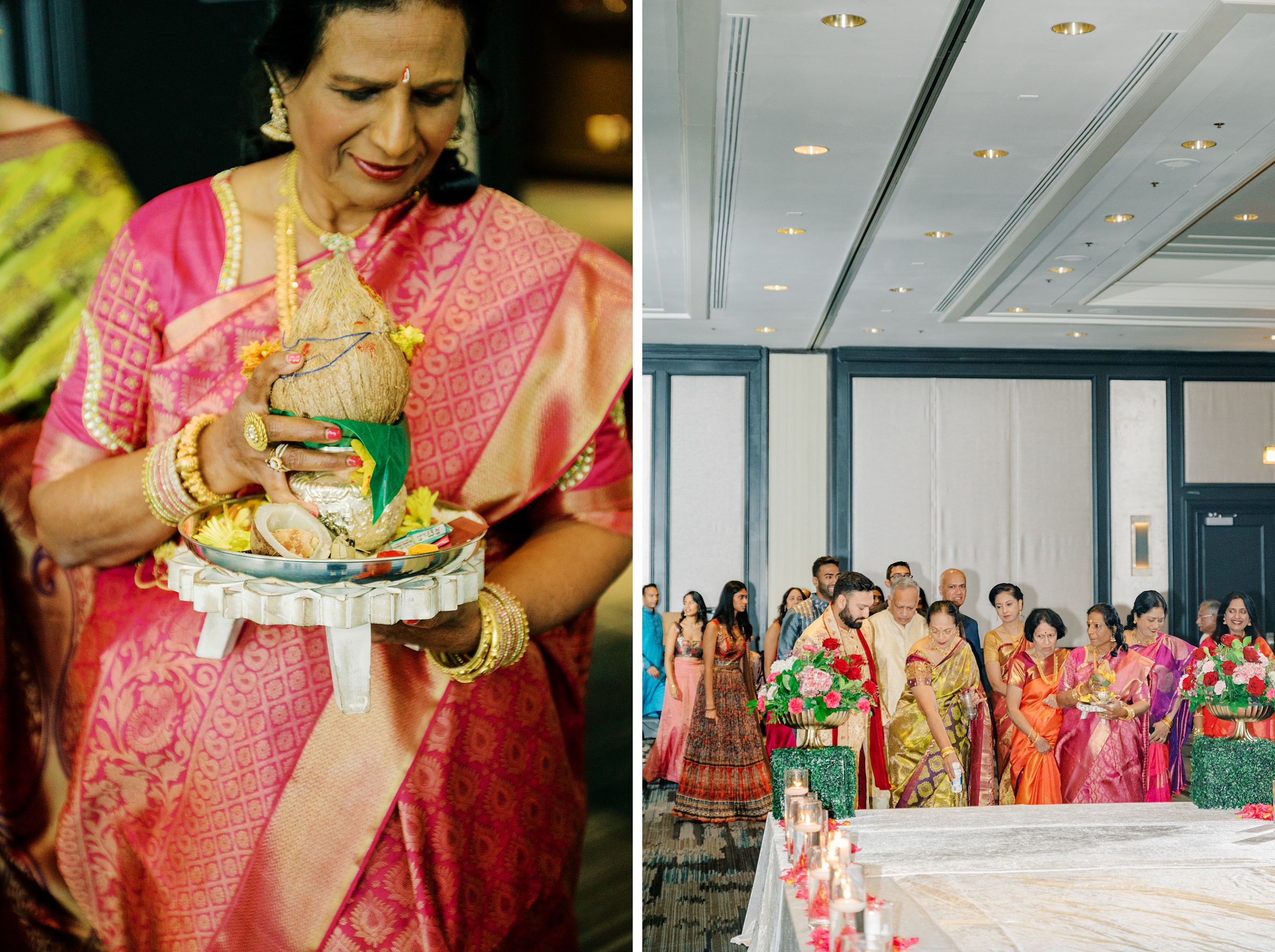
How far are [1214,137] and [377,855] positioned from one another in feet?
15.8

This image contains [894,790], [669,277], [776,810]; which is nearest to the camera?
[776,810]

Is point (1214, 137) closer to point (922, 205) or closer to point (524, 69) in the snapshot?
point (922, 205)

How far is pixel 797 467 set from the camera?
37.1ft

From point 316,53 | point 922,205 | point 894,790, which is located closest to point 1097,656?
point 894,790

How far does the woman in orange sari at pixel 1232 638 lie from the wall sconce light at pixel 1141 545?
101 inches

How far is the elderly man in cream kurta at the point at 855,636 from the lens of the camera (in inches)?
207

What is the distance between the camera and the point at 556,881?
2650 mm

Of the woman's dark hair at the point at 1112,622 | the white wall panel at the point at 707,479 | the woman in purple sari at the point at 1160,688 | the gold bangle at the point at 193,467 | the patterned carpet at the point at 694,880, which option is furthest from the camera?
the white wall panel at the point at 707,479

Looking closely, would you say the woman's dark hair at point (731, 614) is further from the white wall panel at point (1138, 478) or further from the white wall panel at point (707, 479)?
the white wall panel at point (1138, 478)

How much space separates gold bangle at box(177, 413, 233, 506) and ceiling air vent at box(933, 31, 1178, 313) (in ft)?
11.5

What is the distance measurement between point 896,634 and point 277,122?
180 inches

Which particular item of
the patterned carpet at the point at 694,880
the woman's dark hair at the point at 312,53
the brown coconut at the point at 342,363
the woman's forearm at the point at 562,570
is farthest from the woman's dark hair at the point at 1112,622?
the brown coconut at the point at 342,363

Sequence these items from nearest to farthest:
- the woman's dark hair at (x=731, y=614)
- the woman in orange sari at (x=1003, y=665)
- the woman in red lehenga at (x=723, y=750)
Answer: the woman in orange sari at (x=1003, y=665) → the woman in red lehenga at (x=723, y=750) → the woman's dark hair at (x=731, y=614)

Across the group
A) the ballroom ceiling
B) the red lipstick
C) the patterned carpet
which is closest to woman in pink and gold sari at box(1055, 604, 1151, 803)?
the patterned carpet
